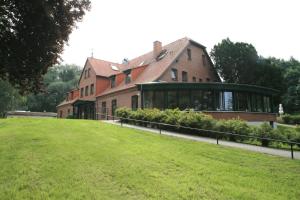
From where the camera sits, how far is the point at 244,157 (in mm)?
10570

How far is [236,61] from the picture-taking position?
44750mm

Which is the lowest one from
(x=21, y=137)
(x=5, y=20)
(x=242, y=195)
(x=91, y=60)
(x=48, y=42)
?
(x=242, y=195)

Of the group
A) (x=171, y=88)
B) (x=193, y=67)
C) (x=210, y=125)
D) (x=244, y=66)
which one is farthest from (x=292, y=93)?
(x=210, y=125)

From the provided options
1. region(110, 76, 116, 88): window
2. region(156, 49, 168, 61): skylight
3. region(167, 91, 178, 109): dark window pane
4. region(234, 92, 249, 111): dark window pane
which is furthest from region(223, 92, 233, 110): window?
region(110, 76, 116, 88): window

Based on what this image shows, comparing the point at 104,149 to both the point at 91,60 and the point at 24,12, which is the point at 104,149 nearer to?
the point at 24,12

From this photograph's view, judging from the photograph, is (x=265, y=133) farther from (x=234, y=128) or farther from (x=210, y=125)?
(x=210, y=125)

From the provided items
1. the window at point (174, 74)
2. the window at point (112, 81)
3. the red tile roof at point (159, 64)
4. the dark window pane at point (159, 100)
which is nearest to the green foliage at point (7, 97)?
the window at point (112, 81)

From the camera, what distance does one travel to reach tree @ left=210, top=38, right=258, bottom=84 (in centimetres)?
4356

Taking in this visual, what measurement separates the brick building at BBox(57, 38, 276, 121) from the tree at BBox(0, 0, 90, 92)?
1290cm

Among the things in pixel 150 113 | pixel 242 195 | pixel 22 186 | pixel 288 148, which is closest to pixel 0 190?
pixel 22 186

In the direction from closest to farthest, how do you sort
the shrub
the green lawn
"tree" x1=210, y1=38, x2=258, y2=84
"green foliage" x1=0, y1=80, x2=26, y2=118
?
the green lawn < the shrub < "tree" x1=210, y1=38, x2=258, y2=84 < "green foliage" x1=0, y1=80, x2=26, y2=118

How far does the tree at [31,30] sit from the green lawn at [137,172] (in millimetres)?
3476

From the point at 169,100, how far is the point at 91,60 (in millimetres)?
20244

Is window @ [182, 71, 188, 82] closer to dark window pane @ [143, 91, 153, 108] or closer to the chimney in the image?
the chimney
